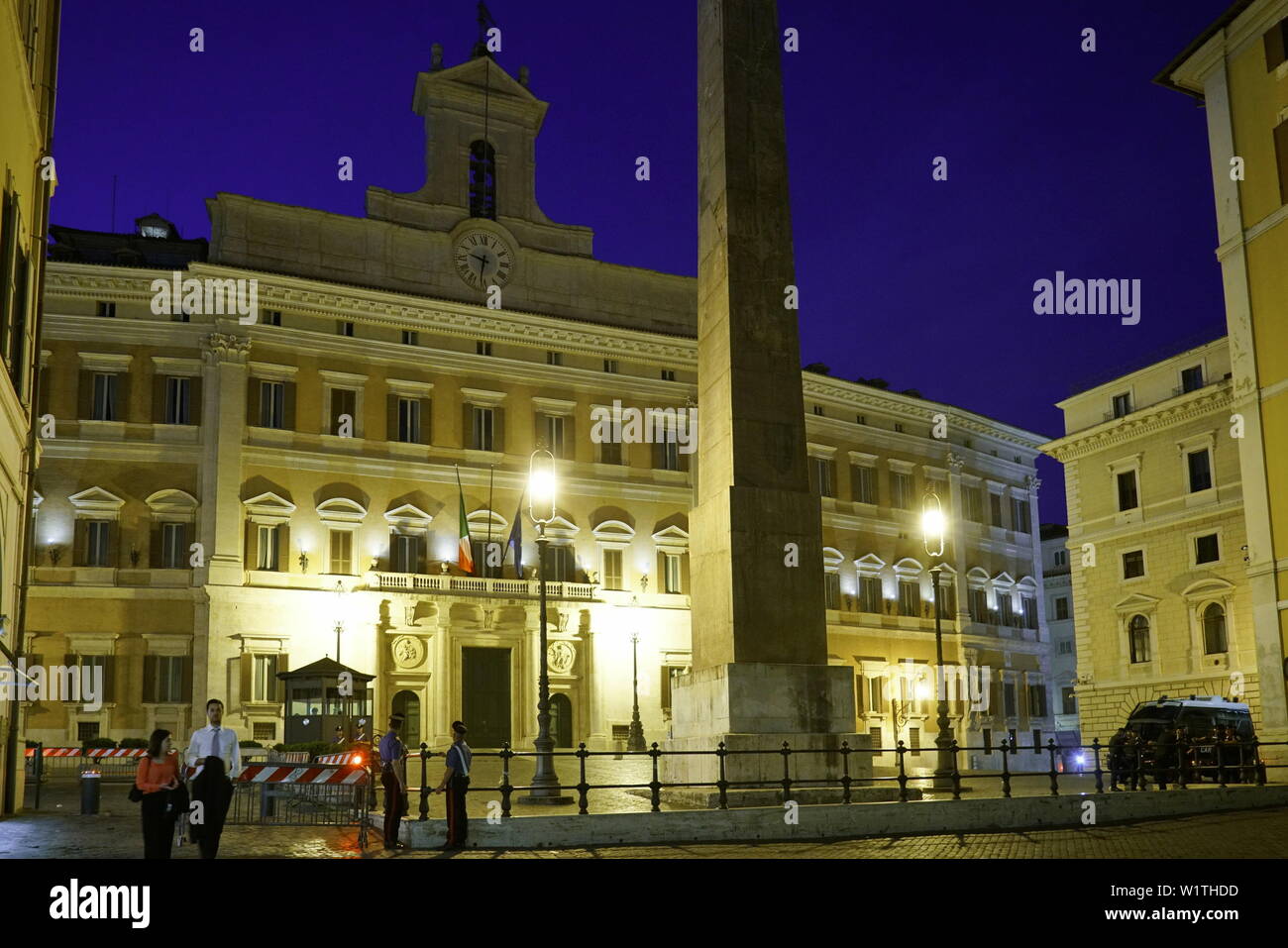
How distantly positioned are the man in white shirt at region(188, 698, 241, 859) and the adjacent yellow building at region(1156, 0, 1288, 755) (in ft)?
67.0

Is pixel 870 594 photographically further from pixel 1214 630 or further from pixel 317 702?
pixel 317 702

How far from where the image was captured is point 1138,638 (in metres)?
37.8

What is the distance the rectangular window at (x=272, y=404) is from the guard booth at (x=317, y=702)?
29.3 ft

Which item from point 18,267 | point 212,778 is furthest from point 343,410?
point 212,778

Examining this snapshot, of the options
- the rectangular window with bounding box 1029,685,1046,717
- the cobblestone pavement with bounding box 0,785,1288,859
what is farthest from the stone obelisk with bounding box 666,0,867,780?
the rectangular window with bounding box 1029,685,1046,717

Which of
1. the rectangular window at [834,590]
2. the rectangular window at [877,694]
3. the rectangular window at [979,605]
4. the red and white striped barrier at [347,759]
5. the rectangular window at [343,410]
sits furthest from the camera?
the rectangular window at [979,605]

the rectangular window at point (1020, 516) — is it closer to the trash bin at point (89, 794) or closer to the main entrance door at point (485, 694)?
the main entrance door at point (485, 694)

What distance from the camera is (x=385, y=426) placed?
128ft

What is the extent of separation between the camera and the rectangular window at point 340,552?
3725 centimetres

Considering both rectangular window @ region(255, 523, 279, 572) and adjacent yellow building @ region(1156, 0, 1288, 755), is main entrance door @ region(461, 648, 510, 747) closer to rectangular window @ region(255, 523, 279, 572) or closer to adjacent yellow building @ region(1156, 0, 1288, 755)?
rectangular window @ region(255, 523, 279, 572)

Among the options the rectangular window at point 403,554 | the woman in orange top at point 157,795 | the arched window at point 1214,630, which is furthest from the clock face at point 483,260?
the woman in orange top at point 157,795

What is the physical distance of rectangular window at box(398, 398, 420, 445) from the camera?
3916cm
